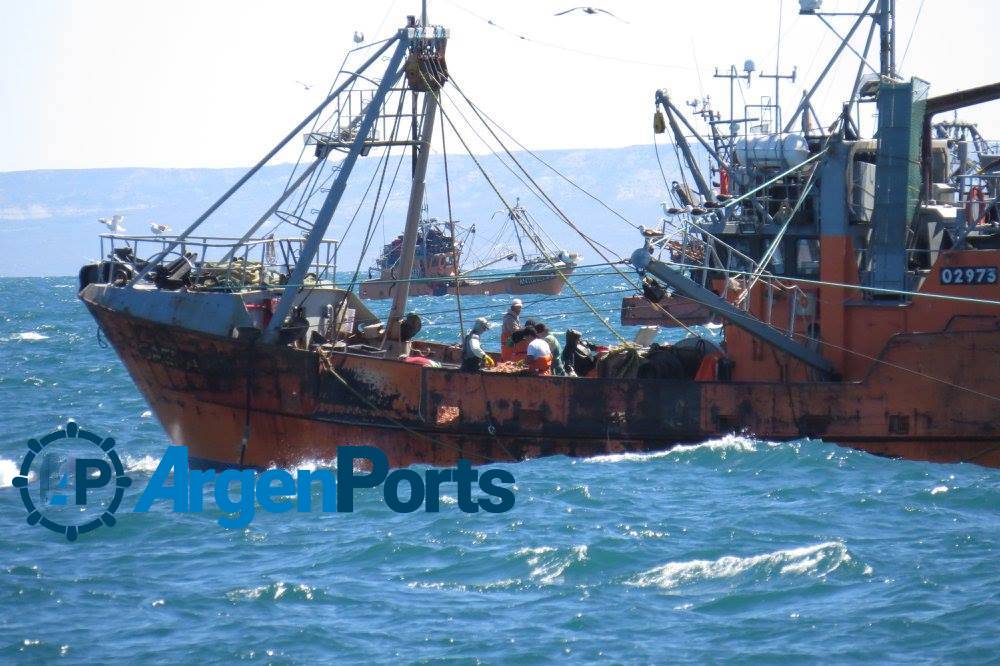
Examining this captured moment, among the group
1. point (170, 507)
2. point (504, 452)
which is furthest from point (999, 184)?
point (170, 507)

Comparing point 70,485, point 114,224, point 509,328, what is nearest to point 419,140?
point 509,328

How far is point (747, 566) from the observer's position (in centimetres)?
1148

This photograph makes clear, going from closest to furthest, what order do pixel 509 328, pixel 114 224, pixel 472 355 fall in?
1. pixel 472 355
2. pixel 509 328
3. pixel 114 224

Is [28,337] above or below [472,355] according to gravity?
above

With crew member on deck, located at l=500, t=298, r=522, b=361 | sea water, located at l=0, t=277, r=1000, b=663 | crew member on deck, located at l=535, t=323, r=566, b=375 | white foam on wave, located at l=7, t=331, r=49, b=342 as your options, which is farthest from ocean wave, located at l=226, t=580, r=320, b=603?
white foam on wave, located at l=7, t=331, r=49, b=342

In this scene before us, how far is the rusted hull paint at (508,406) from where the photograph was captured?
15.3m

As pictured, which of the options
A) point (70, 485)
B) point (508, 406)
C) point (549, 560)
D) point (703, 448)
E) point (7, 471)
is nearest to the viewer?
point (549, 560)

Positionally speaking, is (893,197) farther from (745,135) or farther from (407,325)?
(407,325)

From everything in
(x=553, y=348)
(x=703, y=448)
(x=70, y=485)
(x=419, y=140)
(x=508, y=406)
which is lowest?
(x=70, y=485)

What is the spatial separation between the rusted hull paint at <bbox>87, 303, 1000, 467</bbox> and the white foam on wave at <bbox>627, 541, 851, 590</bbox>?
393cm

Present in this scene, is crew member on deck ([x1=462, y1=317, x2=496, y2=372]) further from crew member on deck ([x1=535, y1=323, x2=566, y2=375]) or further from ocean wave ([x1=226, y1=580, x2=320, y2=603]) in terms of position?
ocean wave ([x1=226, y1=580, x2=320, y2=603])

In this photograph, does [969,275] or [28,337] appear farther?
[28,337]

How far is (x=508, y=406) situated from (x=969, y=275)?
5608mm

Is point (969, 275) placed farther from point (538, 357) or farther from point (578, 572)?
point (578, 572)
